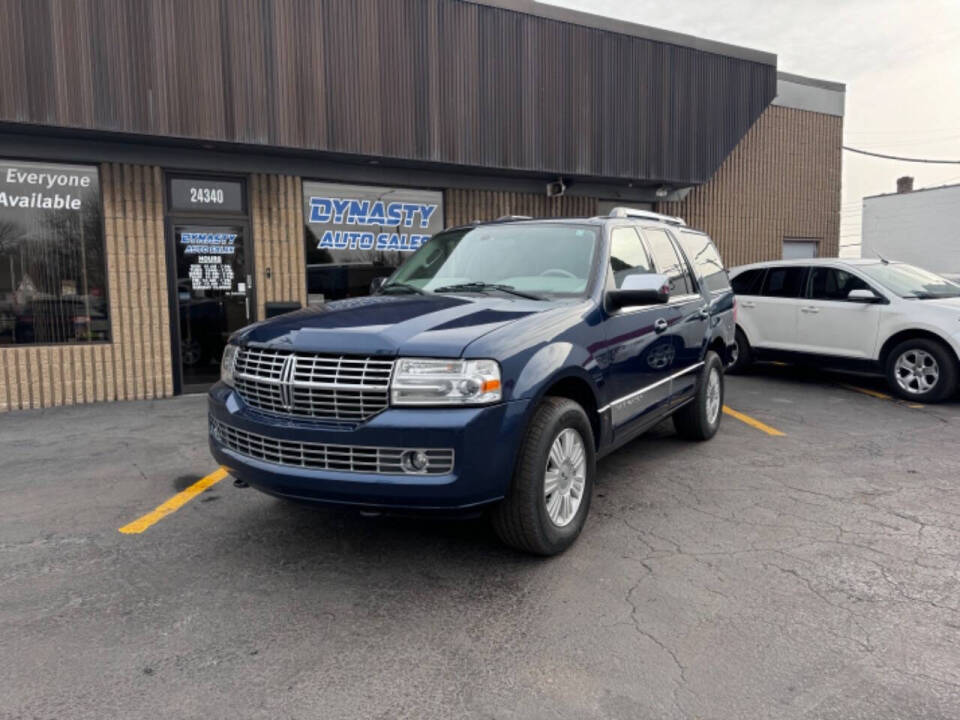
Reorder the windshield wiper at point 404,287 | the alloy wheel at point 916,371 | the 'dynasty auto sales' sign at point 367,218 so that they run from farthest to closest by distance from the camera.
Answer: the 'dynasty auto sales' sign at point 367,218
the alloy wheel at point 916,371
the windshield wiper at point 404,287

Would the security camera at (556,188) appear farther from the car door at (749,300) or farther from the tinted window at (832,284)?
the tinted window at (832,284)

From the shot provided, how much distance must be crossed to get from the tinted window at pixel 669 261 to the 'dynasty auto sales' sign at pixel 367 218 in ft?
18.2

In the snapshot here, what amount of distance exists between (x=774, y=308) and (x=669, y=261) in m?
4.71

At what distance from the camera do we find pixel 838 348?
28.8 feet

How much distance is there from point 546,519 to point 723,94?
37.0 ft

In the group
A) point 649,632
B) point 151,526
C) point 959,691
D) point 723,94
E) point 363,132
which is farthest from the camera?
point 723,94

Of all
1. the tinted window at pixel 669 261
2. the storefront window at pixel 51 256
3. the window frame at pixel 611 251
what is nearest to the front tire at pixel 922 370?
the tinted window at pixel 669 261

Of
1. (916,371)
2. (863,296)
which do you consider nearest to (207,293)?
(863,296)

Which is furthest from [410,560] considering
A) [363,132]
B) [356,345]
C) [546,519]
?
[363,132]

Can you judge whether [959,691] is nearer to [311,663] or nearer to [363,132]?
[311,663]

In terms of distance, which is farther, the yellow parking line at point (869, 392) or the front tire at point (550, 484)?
the yellow parking line at point (869, 392)

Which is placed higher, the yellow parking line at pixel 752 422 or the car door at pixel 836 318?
the car door at pixel 836 318

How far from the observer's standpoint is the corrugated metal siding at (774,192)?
1449 cm

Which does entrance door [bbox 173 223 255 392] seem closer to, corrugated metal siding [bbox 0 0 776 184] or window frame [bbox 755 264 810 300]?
corrugated metal siding [bbox 0 0 776 184]
